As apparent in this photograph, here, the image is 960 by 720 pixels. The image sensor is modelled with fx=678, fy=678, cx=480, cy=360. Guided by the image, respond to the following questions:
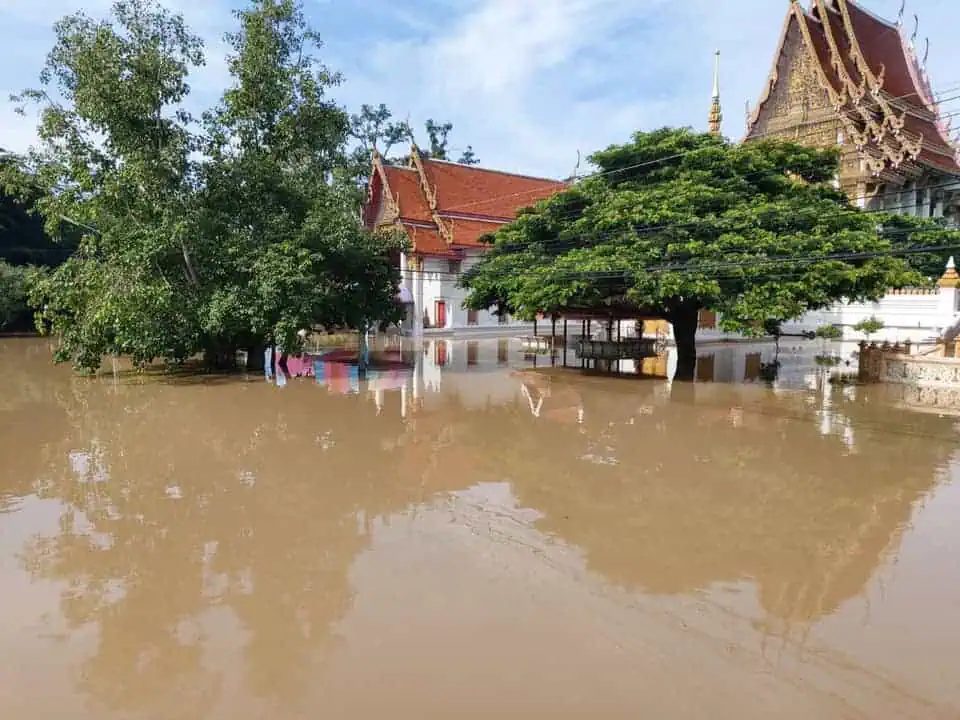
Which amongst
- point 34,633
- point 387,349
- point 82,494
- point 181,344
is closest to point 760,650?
point 34,633

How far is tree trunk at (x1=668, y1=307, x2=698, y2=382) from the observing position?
1658cm

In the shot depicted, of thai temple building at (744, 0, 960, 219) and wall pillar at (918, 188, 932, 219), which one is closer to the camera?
thai temple building at (744, 0, 960, 219)

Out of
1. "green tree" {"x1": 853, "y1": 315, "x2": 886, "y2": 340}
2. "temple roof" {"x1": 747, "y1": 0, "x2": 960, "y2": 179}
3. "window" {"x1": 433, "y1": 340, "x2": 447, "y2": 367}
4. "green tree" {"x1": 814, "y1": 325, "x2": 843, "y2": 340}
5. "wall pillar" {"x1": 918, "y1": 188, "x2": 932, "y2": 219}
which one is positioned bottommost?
"window" {"x1": 433, "y1": 340, "x2": 447, "y2": 367}

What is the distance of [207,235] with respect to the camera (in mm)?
16859

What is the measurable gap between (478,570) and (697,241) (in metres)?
9.92

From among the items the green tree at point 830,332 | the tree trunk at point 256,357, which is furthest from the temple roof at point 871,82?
the tree trunk at point 256,357

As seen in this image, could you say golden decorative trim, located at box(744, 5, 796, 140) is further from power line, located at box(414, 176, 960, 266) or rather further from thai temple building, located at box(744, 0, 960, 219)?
power line, located at box(414, 176, 960, 266)

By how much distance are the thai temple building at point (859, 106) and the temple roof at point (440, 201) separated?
9.89 metres

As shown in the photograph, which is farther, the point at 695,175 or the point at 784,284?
the point at 695,175

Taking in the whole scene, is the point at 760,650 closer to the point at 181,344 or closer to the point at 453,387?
the point at 453,387


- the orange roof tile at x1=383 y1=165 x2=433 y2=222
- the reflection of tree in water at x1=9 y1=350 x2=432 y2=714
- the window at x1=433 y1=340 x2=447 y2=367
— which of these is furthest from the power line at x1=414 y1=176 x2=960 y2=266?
the orange roof tile at x1=383 y1=165 x2=433 y2=222

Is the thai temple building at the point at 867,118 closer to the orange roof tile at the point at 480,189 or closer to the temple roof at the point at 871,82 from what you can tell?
the temple roof at the point at 871,82

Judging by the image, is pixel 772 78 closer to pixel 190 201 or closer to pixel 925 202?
pixel 925 202

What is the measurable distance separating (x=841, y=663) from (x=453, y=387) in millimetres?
12272
